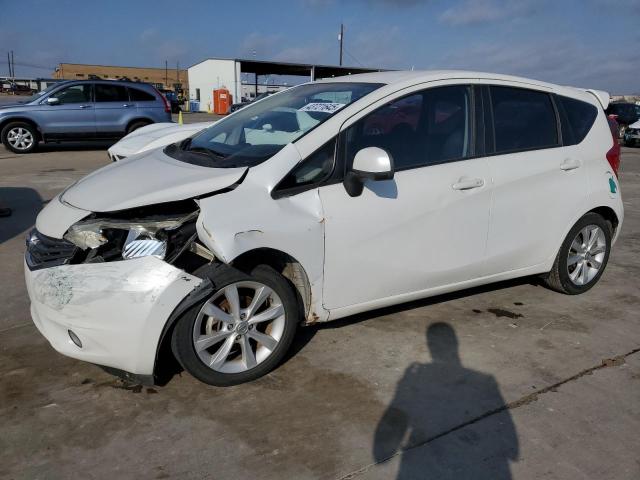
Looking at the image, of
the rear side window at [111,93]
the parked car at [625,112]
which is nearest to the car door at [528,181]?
the rear side window at [111,93]

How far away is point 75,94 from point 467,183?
11946 mm

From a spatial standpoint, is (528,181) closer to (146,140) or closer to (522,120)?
(522,120)

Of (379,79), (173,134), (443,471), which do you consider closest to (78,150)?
(173,134)

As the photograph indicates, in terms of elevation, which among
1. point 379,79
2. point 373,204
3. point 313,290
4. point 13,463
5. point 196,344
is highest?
point 379,79

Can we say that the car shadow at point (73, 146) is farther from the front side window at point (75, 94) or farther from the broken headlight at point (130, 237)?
the broken headlight at point (130, 237)

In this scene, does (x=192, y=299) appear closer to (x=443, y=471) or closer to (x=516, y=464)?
(x=443, y=471)

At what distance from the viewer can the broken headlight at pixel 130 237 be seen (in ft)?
9.16

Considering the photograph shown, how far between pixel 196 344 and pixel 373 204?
1270 millimetres

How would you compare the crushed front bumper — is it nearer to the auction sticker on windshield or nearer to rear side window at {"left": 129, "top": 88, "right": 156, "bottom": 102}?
the auction sticker on windshield

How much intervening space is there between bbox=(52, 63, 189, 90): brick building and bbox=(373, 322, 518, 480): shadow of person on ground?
79987mm

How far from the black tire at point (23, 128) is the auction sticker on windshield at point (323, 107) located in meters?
11.3

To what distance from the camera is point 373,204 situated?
3.20 metres

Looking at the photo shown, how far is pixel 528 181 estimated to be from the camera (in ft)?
12.6

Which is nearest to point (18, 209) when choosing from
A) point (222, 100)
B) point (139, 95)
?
point (139, 95)
